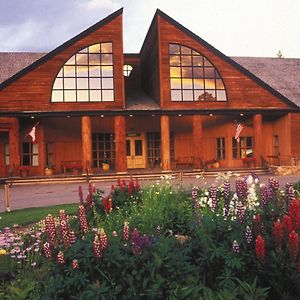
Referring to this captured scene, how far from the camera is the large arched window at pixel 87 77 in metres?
25.3

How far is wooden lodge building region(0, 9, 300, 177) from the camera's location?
25.1 metres

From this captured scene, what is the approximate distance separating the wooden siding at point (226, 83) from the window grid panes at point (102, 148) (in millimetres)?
6393

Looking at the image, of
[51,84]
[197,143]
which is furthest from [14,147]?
[197,143]

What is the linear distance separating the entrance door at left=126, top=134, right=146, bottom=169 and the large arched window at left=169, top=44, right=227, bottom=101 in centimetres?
574

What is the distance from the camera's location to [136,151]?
30875 millimetres

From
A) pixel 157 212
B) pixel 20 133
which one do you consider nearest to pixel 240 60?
pixel 20 133

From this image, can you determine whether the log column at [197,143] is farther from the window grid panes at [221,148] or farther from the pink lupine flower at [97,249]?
the pink lupine flower at [97,249]

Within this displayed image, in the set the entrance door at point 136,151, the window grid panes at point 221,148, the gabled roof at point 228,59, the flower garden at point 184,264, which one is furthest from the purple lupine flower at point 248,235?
the entrance door at point 136,151

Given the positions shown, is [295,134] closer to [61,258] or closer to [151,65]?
[151,65]

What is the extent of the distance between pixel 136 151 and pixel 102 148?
2724mm

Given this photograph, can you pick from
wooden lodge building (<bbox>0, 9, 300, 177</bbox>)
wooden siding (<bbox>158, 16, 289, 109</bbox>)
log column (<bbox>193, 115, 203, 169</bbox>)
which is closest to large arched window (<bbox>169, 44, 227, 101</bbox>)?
wooden lodge building (<bbox>0, 9, 300, 177</bbox>)

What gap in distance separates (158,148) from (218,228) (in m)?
26.6

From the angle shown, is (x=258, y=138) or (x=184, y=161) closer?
(x=258, y=138)

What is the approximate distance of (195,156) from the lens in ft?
85.4
